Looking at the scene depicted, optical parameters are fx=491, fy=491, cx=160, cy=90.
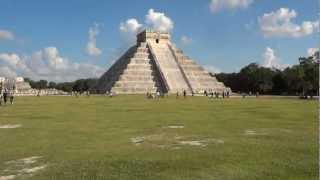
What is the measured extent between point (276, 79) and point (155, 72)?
2924 centimetres

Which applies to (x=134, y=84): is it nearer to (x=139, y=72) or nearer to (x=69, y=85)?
(x=139, y=72)

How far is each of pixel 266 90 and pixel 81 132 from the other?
9490cm

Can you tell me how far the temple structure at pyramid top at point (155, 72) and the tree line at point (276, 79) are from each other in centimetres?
1368

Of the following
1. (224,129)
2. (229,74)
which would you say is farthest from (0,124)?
(229,74)

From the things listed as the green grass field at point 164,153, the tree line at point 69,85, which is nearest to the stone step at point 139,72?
the tree line at point 69,85

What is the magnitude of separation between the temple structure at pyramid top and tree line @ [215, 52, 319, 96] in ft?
44.9

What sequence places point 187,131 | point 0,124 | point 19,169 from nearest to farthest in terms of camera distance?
1. point 19,169
2. point 187,131
3. point 0,124

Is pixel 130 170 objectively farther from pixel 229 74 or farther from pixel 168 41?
pixel 229 74

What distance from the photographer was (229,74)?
135500 mm

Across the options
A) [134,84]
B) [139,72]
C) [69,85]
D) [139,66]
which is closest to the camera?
[134,84]

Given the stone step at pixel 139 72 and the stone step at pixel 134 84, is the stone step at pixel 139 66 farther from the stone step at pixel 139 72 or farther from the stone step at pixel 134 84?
the stone step at pixel 134 84

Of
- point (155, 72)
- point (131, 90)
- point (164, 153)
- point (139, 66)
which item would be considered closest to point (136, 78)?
point (131, 90)

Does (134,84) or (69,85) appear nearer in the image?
(134,84)

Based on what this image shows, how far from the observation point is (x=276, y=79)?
111 m
